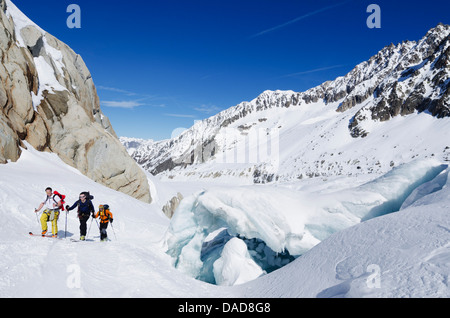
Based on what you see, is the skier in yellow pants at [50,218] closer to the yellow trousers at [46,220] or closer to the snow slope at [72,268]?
the yellow trousers at [46,220]

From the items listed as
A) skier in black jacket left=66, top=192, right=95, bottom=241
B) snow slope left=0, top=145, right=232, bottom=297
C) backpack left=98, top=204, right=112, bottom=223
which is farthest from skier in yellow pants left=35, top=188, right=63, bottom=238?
backpack left=98, top=204, right=112, bottom=223

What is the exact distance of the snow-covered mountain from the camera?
213 ft

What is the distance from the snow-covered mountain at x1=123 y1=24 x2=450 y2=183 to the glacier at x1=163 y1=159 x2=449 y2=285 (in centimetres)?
4749

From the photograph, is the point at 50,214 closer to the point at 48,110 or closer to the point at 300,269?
the point at 300,269

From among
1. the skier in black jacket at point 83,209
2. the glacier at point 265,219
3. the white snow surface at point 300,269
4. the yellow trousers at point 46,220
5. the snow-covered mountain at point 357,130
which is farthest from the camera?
the snow-covered mountain at point 357,130

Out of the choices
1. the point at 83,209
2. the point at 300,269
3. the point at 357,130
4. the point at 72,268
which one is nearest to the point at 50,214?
the point at 83,209

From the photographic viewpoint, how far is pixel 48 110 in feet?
75.5

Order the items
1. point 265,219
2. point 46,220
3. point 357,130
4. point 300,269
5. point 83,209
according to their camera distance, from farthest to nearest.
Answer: point 357,130 → point 265,219 → point 83,209 → point 46,220 → point 300,269

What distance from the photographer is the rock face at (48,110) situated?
19.6 metres

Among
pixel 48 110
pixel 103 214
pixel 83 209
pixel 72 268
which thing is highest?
pixel 48 110

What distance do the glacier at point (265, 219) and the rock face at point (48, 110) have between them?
12.9 meters

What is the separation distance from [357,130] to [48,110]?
82661 mm

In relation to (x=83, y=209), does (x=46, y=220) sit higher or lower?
lower

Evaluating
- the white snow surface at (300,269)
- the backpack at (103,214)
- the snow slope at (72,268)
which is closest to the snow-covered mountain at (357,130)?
the white snow surface at (300,269)
